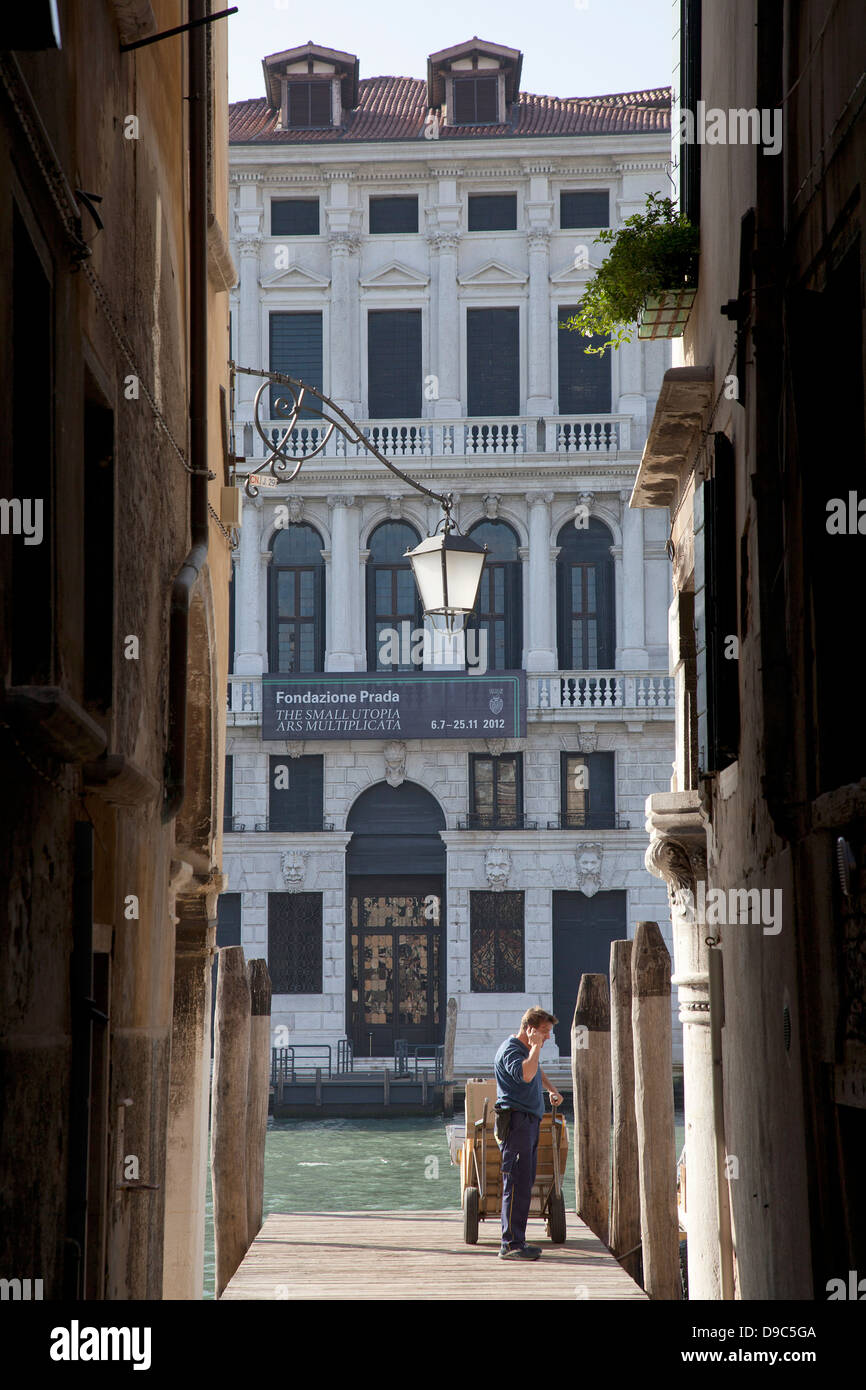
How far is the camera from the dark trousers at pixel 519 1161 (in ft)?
30.2

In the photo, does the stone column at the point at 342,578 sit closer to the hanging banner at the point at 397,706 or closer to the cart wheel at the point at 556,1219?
the hanging banner at the point at 397,706

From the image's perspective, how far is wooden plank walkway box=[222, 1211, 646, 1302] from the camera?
887 centimetres

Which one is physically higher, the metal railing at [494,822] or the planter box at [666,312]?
the planter box at [666,312]

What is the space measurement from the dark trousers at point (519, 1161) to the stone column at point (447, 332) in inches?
794

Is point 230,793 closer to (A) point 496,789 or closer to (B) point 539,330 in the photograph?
(A) point 496,789

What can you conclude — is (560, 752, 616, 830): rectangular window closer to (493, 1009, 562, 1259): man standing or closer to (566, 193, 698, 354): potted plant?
(493, 1009, 562, 1259): man standing

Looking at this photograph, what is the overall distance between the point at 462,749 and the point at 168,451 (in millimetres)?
20897

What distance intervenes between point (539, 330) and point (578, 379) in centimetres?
106

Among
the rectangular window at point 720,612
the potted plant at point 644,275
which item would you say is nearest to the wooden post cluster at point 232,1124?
the potted plant at point 644,275

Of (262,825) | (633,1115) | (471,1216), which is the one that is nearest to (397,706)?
(262,825)

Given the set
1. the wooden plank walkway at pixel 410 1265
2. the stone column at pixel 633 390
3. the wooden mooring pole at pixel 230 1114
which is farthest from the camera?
the stone column at pixel 633 390

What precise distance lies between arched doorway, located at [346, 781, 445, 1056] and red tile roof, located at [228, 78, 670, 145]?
1141 centimetres

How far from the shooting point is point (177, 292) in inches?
274
